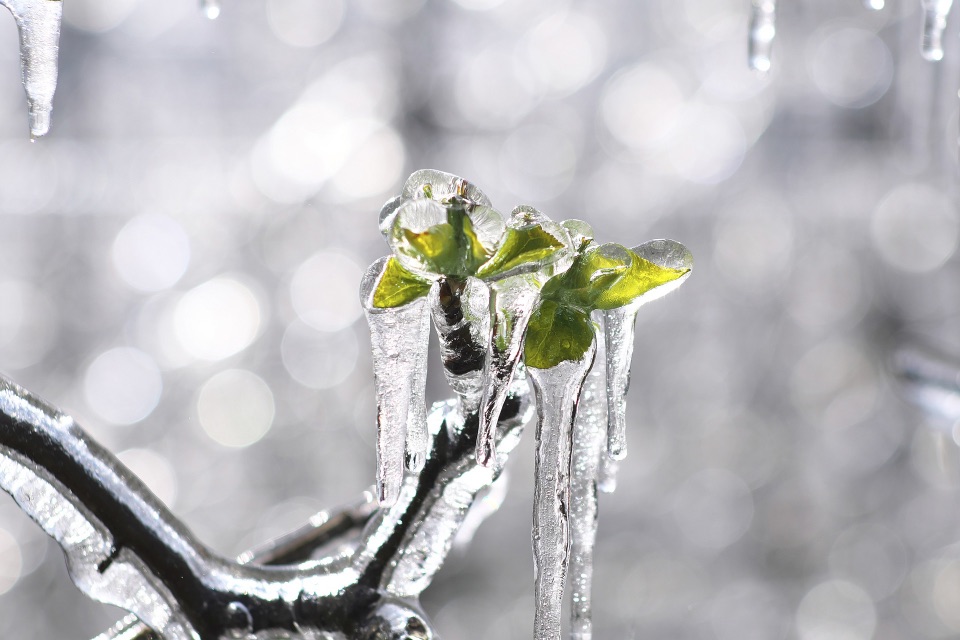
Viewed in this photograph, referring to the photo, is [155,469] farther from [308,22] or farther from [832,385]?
[832,385]

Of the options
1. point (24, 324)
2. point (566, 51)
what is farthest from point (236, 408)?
point (566, 51)

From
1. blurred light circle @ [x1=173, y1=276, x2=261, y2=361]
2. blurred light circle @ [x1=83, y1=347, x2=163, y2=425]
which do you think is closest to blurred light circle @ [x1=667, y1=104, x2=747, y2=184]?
blurred light circle @ [x1=173, y1=276, x2=261, y2=361]

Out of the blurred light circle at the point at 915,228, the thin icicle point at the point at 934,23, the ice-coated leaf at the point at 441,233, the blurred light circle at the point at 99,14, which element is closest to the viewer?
the ice-coated leaf at the point at 441,233

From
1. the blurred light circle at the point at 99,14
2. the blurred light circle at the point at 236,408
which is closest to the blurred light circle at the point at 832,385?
the blurred light circle at the point at 236,408

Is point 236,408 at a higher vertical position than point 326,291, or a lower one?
lower

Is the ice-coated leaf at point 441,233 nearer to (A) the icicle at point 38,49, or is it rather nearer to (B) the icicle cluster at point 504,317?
(B) the icicle cluster at point 504,317

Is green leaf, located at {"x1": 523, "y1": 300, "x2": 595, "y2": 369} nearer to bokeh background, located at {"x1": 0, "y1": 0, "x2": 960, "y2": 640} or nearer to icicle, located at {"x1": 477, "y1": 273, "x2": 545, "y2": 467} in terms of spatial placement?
icicle, located at {"x1": 477, "y1": 273, "x2": 545, "y2": 467}
